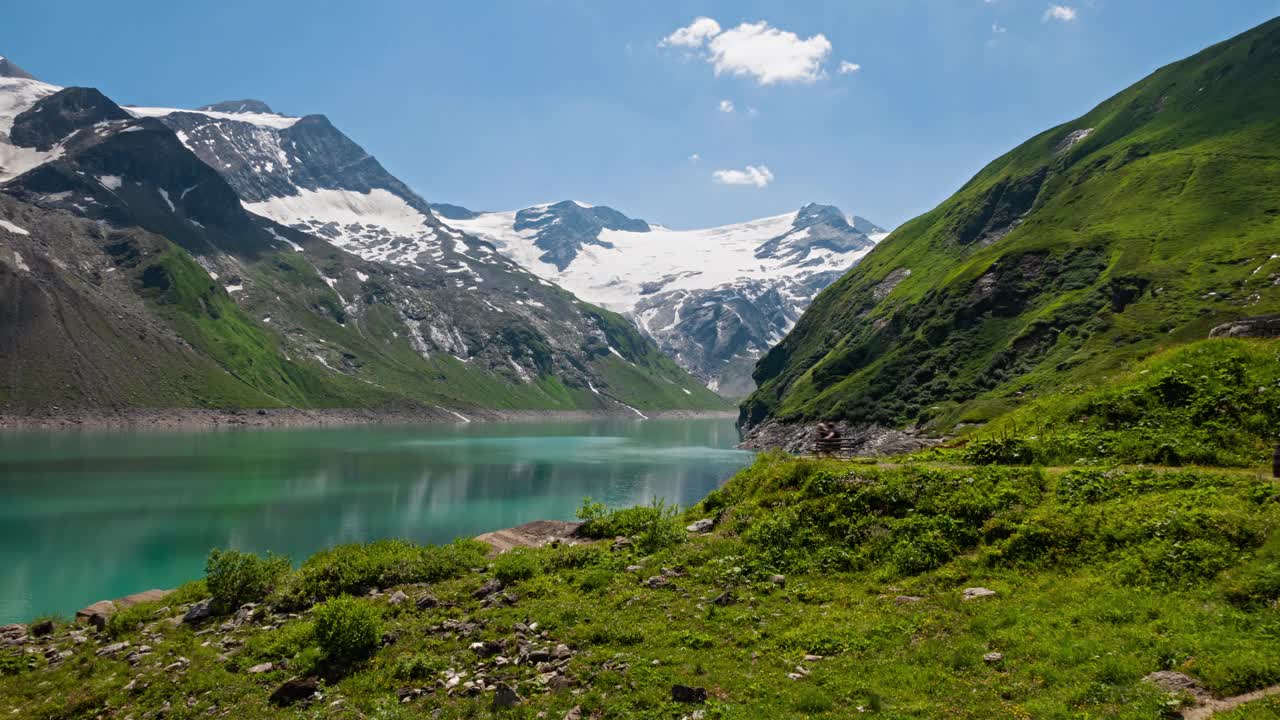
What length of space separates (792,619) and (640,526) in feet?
37.9

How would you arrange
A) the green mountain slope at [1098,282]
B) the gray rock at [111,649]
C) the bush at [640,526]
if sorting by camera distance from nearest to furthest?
the gray rock at [111,649], the bush at [640,526], the green mountain slope at [1098,282]

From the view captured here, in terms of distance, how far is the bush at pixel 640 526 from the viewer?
947 inches

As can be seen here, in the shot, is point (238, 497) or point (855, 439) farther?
point (855, 439)

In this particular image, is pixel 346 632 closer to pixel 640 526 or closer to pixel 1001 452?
pixel 640 526

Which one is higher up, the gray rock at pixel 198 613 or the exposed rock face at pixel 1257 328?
the exposed rock face at pixel 1257 328

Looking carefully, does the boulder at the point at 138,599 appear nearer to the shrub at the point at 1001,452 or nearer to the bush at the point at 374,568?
the bush at the point at 374,568

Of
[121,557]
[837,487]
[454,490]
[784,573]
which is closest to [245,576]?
[784,573]

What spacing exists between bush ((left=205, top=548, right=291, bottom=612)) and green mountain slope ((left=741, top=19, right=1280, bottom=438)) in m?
96.2

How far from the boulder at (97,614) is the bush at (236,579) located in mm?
3079

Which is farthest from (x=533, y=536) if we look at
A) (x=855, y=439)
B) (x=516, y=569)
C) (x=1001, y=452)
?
(x=855, y=439)

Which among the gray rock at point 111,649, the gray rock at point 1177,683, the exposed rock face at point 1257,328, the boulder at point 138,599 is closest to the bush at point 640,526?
the gray rock at point 1177,683

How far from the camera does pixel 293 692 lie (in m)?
15.6

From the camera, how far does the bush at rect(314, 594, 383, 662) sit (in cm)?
1719

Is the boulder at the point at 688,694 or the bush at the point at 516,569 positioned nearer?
the boulder at the point at 688,694
